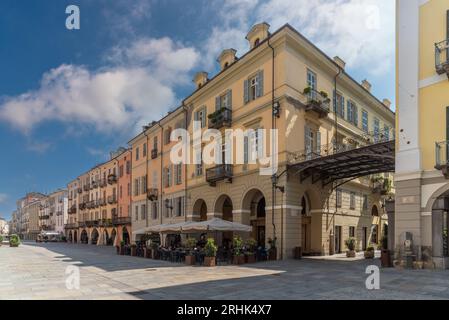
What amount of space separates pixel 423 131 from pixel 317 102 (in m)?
8.77

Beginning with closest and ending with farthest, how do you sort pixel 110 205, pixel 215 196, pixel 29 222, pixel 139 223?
pixel 215 196 → pixel 139 223 → pixel 110 205 → pixel 29 222

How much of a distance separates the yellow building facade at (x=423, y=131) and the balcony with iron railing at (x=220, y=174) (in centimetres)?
1179

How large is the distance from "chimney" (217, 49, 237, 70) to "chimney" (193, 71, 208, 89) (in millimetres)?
3856

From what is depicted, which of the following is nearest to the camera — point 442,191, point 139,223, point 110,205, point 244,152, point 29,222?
point 442,191

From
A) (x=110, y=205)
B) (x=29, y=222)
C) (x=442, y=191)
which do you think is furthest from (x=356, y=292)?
(x=29, y=222)

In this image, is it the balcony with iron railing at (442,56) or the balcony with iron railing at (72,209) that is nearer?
the balcony with iron railing at (442,56)

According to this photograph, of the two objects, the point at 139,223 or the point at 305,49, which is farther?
the point at 139,223

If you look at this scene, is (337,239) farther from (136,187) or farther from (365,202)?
(136,187)

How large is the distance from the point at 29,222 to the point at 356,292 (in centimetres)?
11716

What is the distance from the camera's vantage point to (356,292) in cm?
1008

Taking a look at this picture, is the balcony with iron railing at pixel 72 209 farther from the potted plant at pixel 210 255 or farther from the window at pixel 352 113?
the potted plant at pixel 210 255

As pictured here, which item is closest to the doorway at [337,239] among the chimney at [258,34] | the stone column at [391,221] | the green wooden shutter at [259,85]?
the stone column at [391,221]

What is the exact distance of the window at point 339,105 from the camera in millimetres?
26656

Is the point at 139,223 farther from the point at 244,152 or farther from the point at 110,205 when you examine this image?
the point at 244,152
